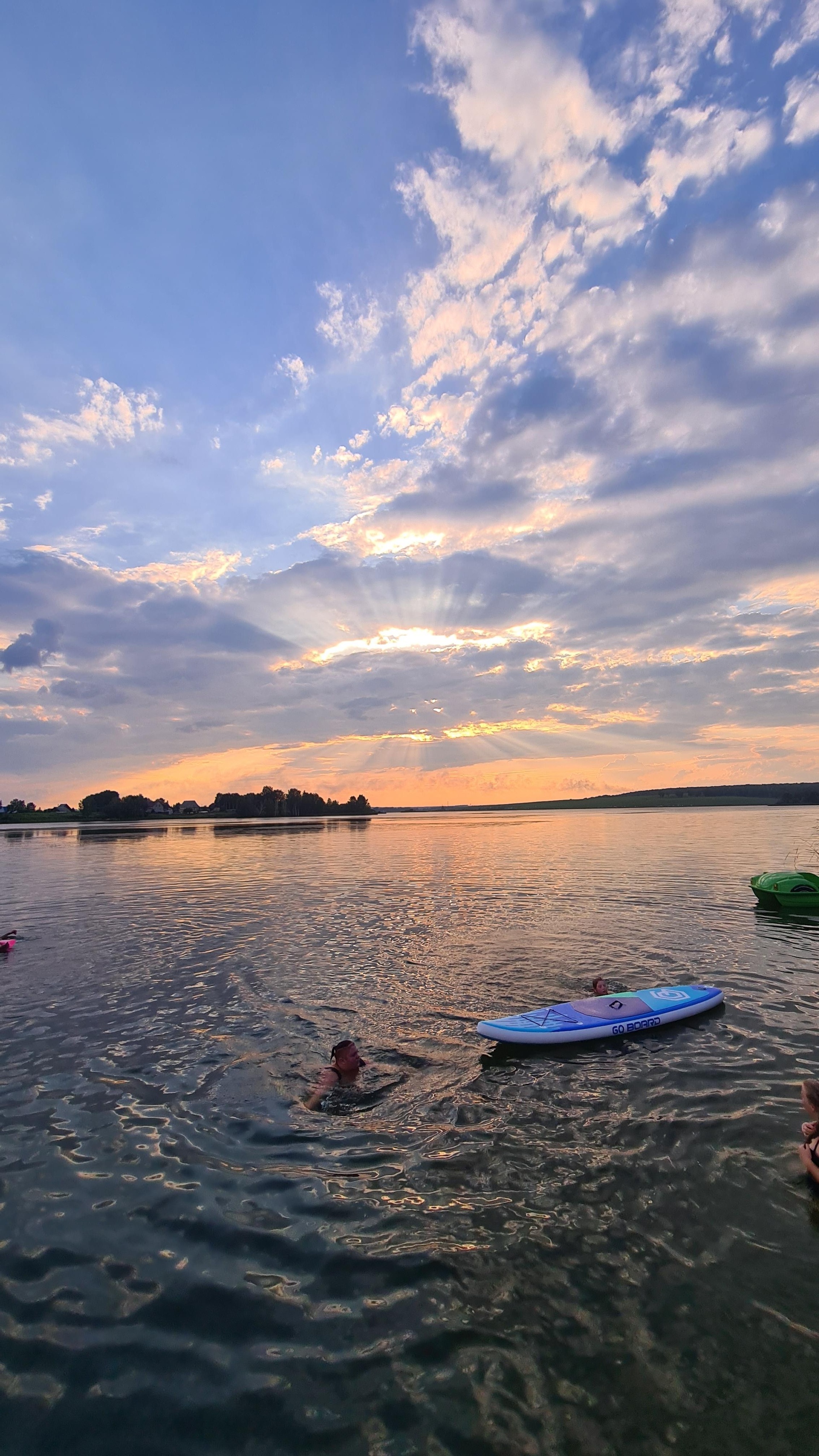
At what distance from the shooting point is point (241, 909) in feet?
112

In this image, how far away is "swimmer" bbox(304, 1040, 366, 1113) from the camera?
503 inches

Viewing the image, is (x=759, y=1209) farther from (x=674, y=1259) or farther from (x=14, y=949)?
(x=14, y=949)

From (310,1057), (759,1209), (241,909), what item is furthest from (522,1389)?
(241,909)

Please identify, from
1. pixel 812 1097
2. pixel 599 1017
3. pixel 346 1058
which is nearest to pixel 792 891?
pixel 599 1017

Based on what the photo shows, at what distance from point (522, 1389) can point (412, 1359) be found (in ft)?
3.62

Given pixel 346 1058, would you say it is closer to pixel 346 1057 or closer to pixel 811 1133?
pixel 346 1057

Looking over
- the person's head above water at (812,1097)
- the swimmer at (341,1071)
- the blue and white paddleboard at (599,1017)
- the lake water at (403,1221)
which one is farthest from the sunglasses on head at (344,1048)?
the person's head above water at (812,1097)

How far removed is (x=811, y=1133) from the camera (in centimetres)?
962

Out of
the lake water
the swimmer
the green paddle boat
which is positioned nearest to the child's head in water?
the swimmer

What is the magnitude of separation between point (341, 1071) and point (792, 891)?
25.9m

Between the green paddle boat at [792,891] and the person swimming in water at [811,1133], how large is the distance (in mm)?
22624

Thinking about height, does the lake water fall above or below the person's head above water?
below

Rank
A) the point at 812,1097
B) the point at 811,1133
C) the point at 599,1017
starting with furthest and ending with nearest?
the point at 599,1017
the point at 812,1097
the point at 811,1133

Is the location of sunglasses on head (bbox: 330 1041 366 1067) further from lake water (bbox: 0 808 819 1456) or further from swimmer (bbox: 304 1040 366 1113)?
lake water (bbox: 0 808 819 1456)
